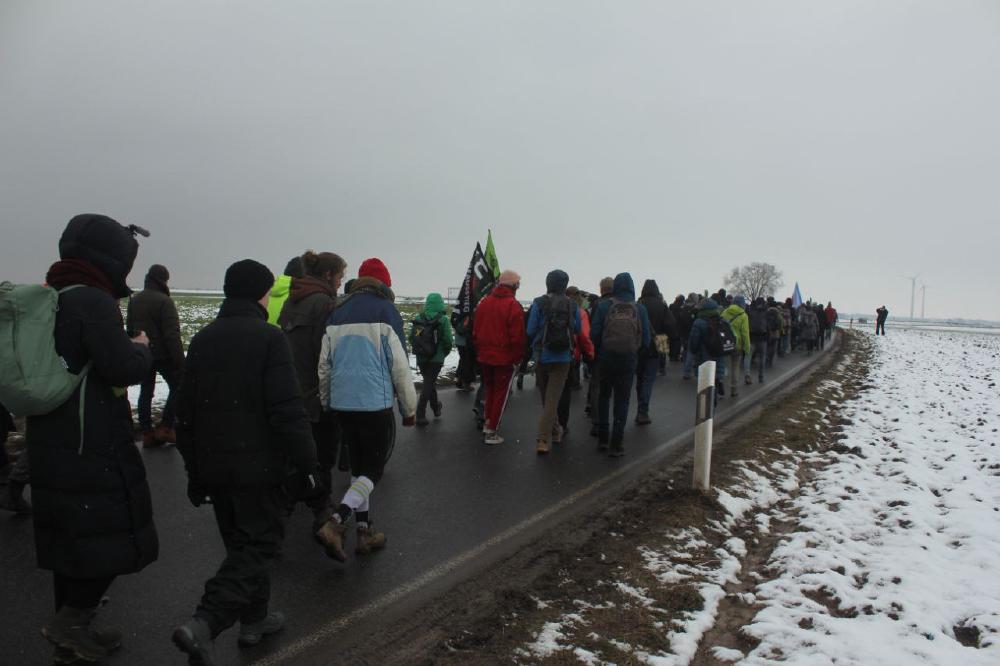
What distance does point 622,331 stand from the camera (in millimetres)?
7418

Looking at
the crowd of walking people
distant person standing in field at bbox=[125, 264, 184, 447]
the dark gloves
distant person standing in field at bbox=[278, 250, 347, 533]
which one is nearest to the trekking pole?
the crowd of walking people

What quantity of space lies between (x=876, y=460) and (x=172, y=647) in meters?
7.72

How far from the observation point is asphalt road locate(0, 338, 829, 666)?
11.0 feet

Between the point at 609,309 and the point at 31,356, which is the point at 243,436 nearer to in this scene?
the point at 31,356

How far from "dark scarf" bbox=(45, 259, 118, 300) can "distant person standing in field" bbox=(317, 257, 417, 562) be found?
167 cm

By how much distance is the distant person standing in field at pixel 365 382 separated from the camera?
14.1 feet

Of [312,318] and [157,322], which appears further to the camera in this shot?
[157,322]

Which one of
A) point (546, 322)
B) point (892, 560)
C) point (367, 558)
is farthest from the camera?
point (546, 322)

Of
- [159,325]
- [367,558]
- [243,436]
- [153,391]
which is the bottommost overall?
[367,558]

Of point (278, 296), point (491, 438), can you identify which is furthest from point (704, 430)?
point (278, 296)

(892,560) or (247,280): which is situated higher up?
(247,280)

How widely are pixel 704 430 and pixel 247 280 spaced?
171 inches

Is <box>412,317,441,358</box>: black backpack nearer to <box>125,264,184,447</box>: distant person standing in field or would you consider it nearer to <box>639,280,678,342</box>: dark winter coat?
<box>125,264,184,447</box>: distant person standing in field

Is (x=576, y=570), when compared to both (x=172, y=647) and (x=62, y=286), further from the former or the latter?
(x=62, y=286)
